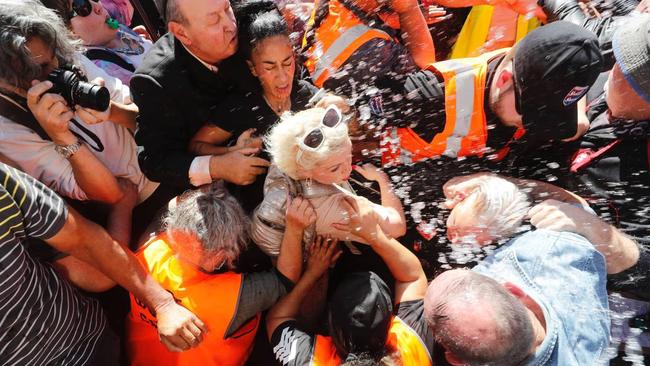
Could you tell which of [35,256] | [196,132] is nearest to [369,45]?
[196,132]

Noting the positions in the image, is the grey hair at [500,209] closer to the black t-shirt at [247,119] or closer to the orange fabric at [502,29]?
the black t-shirt at [247,119]

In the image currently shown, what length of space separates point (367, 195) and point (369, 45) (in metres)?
0.91

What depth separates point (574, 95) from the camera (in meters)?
2.22

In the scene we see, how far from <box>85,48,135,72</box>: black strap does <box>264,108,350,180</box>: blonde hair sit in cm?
135

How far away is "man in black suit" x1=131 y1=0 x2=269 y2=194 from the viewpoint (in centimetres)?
208

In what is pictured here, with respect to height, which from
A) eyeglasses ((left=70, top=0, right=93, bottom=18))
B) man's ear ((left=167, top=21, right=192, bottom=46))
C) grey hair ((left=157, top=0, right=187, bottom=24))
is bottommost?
man's ear ((left=167, top=21, right=192, bottom=46))

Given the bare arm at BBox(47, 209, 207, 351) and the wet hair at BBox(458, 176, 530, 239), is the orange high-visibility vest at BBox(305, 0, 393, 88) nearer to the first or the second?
the wet hair at BBox(458, 176, 530, 239)

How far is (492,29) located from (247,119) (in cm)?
218

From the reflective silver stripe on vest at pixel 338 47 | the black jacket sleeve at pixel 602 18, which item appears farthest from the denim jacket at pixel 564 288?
the reflective silver stripe on vest at pixel 338 47

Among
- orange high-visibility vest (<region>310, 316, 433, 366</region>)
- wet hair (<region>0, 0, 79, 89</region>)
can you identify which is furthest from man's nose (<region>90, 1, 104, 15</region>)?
orange high-visibility vest (<region>310, 316, 433, 366</region>)

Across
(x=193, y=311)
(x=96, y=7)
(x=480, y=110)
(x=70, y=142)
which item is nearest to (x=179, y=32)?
(x=70, y=142)

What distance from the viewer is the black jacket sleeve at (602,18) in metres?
2.65

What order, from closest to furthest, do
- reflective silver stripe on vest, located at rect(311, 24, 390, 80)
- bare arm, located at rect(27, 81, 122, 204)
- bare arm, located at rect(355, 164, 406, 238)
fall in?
bare arm, located at rect(27, 81, 122, 204)
bare arm, located at rect(355, 164, 406, 238)
reflective silver stripe on vest, located at rect(311, 24, 390, 80)

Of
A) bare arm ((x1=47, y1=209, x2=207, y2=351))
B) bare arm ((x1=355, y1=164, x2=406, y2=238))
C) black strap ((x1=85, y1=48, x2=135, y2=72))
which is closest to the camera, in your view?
bare arm ((x1=47, y1=209, x2=207, y2=351))
